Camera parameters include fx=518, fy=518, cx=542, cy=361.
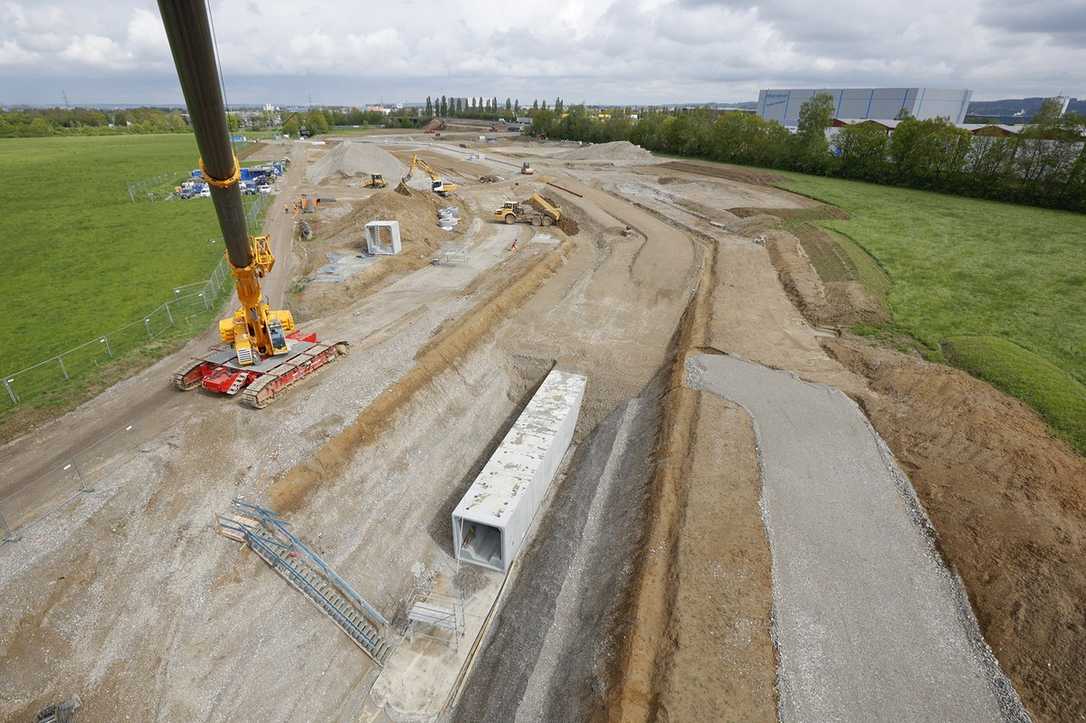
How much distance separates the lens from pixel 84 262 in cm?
3531

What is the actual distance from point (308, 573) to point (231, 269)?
9.65 m

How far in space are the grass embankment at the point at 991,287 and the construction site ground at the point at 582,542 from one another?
8.80ft

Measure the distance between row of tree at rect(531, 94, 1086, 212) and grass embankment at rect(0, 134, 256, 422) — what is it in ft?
252

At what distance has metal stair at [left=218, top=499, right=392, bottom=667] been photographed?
13430 millimetres

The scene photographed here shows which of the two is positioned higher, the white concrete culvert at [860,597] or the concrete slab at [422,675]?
the white concrete culvert at [860,597]

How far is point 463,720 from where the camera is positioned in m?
12.2

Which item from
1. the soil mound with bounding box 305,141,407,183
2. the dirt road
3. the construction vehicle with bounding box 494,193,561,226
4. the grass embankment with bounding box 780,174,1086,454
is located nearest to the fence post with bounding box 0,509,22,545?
the dirt road

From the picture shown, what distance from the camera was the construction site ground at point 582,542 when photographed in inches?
438

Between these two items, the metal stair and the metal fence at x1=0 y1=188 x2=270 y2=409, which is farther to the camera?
the metal fence at x1=0 y1=188 x2=270 y2=409

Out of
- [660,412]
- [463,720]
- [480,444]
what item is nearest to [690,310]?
[660,412]

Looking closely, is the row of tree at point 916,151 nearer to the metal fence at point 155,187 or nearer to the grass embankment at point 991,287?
the grass embankment at point 991,287

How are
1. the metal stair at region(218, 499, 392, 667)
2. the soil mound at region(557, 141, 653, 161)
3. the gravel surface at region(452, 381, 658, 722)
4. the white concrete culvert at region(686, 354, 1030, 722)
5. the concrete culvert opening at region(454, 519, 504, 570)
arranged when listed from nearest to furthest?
the white concrete culvert at region(686, 354, 1030, 722) → the gravel surface at region(452, 381, 658, 722) → the metal stair at region(218, 499, 392, 667) → the concrete culvert opening at region(454, 519, 504, 570) → the soil mound at region(557, 141, 653, 161)

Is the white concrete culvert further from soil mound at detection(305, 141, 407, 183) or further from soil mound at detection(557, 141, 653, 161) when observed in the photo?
soil mound at detection(557, 141, 653, 161)

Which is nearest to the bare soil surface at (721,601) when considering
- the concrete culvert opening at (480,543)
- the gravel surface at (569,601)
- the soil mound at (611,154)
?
the gravel surface at (569,601)
